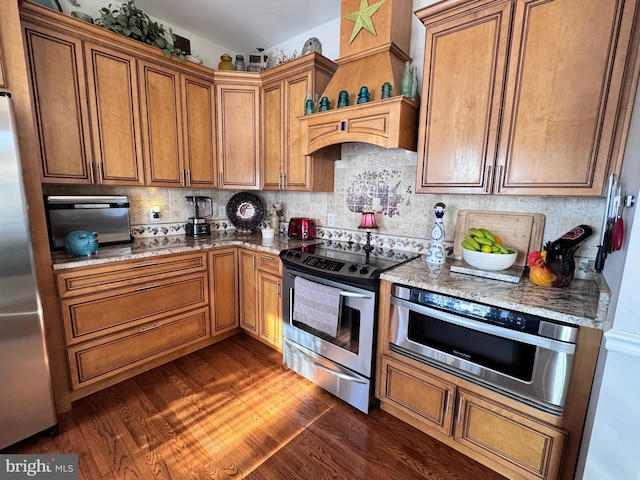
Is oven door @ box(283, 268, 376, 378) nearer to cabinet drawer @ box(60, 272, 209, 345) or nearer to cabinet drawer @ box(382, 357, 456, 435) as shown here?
cabinet drawer @ box(382, 357, 456, 435)

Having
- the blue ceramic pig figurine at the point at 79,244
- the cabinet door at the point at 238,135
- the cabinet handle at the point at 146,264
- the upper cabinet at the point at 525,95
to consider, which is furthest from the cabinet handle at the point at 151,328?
the upper cabinet at the point at 525,95

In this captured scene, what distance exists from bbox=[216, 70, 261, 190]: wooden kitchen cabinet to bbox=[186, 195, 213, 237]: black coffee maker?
0.27 metres

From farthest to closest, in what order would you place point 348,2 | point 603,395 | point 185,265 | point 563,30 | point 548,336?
point 185,265 → point 348,2 → point 563,30 → point 548,336 → point 603,395

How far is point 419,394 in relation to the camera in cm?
161

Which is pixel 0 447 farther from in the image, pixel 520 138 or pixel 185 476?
pixel 520 138

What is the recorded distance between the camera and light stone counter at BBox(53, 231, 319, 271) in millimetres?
1816

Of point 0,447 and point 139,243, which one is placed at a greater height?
point 139,243

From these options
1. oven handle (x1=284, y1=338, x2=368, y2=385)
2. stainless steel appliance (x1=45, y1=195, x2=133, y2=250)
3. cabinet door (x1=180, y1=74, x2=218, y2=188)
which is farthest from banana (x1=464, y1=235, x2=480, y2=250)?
stainless steel appliance (x1=45, y1=195, x2=133, y2=250)

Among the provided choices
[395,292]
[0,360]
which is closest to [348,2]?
[395,292]

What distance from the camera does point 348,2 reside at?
201 cm

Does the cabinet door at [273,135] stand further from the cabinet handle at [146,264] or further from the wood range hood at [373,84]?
the cabinet handle at [146,264]

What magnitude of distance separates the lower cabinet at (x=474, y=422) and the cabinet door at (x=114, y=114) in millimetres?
2290

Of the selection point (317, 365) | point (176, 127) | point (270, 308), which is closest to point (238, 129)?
point (176, 127)

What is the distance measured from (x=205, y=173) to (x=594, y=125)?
2660mm
